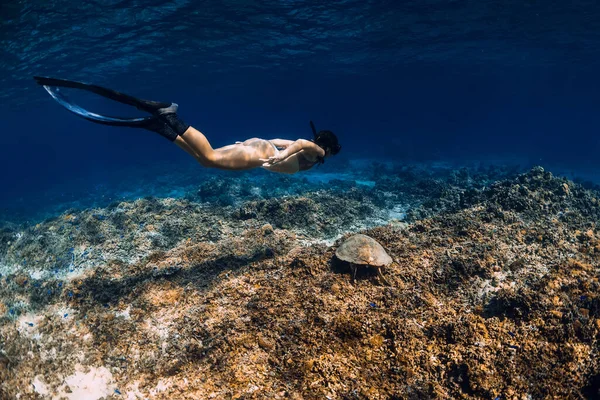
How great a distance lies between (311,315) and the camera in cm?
489

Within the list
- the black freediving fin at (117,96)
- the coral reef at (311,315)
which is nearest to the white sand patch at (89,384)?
the coral reef at (311,315)

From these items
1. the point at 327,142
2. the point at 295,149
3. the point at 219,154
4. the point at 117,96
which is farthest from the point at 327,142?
the point at 117,96

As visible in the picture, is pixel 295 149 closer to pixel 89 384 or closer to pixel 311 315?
pixel 311 315

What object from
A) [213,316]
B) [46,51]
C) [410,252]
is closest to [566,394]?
[410,252]

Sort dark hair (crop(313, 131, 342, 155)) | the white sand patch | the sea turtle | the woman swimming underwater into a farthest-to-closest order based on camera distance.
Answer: dark hair (crop(313, 131, 342, 155))
the sea turtle
the woman swimming underwater
the white sand patch

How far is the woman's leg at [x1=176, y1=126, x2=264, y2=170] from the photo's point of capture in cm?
527

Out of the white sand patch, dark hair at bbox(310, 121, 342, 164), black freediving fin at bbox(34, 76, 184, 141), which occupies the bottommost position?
the white sand patch

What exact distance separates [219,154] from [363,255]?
345 centimetres

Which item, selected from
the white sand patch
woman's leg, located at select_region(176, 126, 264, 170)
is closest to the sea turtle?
woman's leg, located at select_region(176, 126, 264, 170)

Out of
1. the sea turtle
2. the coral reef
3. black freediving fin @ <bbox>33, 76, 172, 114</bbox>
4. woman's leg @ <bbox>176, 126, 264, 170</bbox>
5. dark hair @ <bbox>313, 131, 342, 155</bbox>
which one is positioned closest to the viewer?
the coral reef

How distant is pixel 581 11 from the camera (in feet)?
71.5

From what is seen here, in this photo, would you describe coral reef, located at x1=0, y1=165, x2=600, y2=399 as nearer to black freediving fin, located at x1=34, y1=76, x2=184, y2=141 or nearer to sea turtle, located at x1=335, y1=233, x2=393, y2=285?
sea turtle, located at x1=335, y1=233, x2=393, y2=285

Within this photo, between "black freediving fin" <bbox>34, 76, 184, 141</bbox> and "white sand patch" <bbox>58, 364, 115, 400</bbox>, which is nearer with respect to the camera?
"white sand patch" <bbox>58, 364, 115, 400</bbox>

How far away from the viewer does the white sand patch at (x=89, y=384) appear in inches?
168
